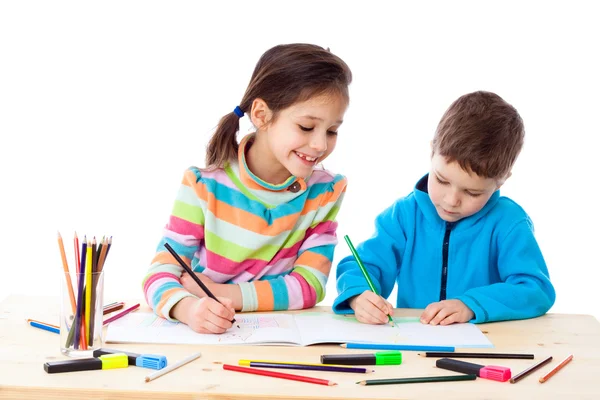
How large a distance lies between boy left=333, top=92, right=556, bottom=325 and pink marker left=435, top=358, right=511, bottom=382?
28cm

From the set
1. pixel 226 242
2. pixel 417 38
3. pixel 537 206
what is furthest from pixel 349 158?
pixel 226 242

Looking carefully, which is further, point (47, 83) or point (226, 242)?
point (47, 83)

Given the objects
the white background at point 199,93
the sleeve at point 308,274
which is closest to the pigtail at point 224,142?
the sleeve at point 308,274

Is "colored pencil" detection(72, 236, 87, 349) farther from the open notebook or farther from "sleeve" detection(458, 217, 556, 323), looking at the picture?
"sleeve" detection(458, 217, 556, 323)

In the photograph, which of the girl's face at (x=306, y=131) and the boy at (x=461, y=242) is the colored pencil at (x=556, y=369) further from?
the girl's face at (x=306, y=131)

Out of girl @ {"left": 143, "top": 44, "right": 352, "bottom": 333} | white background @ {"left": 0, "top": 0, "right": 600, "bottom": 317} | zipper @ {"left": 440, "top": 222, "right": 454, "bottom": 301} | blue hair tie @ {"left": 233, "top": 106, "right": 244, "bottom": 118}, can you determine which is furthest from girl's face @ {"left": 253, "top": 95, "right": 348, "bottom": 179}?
white background @ {"left": 0, "top": 0, "right": 600, "bottom": 317}

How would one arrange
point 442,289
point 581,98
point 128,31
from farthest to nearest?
point 581,98
point 128,31
point 442,289

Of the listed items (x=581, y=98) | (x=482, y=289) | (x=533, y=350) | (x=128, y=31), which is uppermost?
(x=128, y=31)

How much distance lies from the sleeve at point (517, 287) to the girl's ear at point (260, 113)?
560 mm

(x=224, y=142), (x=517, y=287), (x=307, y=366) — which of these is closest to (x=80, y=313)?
(x=307, y=366)

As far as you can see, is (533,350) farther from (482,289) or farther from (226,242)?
(226,242)

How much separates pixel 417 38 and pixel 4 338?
1909 millimetres

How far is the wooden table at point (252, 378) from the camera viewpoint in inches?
41.9

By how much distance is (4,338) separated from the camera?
134cm
